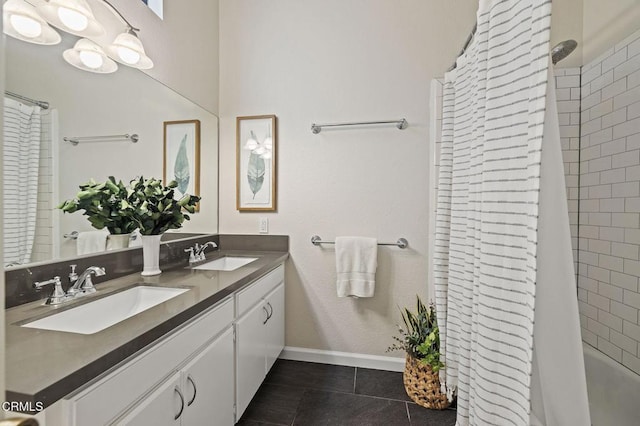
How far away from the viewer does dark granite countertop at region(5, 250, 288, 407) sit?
2.07 feet

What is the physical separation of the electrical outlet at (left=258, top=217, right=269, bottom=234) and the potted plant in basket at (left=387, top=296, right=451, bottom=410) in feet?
4.06

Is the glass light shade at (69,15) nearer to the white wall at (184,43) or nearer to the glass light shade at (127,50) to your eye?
the glass light shade at (127,50)

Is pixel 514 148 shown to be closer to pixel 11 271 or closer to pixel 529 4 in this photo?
pixel 529 4

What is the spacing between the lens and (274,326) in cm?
208

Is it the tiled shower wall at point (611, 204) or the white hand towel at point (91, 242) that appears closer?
the white hand towel at point (91, 242)

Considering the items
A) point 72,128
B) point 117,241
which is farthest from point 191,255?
point 72,128

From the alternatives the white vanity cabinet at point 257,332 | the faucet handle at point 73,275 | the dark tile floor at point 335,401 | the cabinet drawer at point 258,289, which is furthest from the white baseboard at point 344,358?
the faucet handle at point 73,275

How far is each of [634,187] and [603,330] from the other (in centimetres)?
80

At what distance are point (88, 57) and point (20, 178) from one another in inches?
24.9

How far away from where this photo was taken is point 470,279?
115 centimetres

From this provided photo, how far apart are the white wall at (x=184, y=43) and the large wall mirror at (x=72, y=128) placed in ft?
0.65

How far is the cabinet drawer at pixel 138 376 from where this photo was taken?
72cm

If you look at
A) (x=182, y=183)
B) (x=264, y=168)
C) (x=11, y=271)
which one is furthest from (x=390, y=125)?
(x=11, y=271)

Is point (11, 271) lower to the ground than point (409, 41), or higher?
lower
